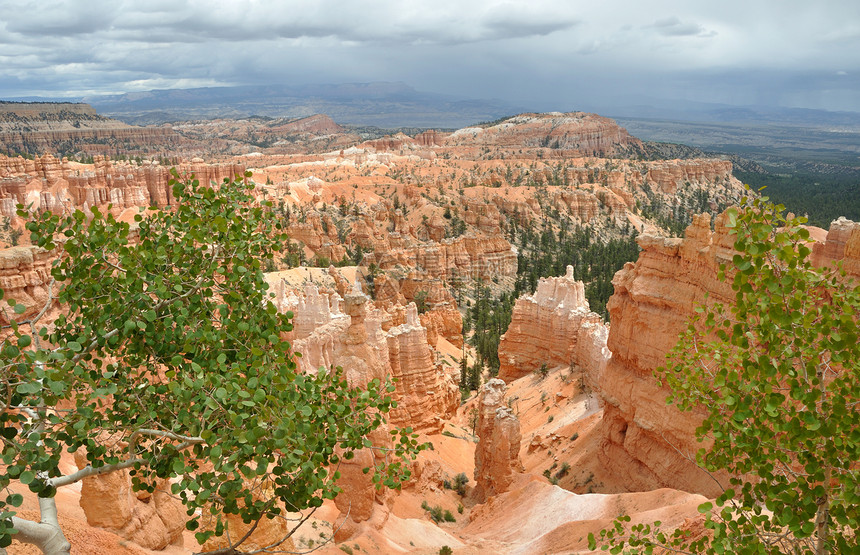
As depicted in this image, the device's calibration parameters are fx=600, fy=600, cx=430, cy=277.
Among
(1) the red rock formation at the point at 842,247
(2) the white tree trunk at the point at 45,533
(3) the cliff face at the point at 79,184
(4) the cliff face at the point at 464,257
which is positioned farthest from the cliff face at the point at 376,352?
(3) the cliff face at the point at 79,184

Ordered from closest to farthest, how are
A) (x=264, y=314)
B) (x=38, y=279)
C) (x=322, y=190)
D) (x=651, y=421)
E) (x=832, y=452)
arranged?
1. (x=832, y=452)
2. (x=264, y=314)
3. (x=38, y=279)
4. (x=651, y=421)
5. (x=322, y=190)

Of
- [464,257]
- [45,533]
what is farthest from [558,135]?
[45,533]

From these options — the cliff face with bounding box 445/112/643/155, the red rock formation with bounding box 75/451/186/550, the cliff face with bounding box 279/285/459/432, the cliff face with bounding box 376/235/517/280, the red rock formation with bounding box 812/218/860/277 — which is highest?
the cliff face with bounding box 445/112/643/155

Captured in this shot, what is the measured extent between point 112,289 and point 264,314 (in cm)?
182

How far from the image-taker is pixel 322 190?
90.9 m

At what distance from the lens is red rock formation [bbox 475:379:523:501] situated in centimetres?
2094

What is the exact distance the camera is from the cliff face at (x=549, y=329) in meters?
32.1

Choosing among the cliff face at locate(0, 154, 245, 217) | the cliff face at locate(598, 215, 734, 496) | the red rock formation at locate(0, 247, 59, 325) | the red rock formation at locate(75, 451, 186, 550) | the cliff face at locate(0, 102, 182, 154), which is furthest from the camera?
the cliff face at locate(0, 102, 182, 154)

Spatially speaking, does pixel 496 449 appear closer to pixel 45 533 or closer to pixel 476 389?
pixel 45 533

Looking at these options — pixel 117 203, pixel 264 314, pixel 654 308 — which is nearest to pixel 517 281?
pixel 117 203

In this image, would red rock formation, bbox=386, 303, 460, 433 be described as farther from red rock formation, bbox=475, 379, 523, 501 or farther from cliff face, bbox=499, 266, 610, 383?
cliff face, bbox=499, 266, 610, 383

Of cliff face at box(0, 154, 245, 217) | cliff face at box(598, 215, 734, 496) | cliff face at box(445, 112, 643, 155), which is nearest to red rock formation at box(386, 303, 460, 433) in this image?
cliff face at box(598, 215, 734, 496)

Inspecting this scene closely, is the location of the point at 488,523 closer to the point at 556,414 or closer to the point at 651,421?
the point at 651,421

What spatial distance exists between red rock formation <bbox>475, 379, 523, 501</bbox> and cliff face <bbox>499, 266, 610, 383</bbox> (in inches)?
377
